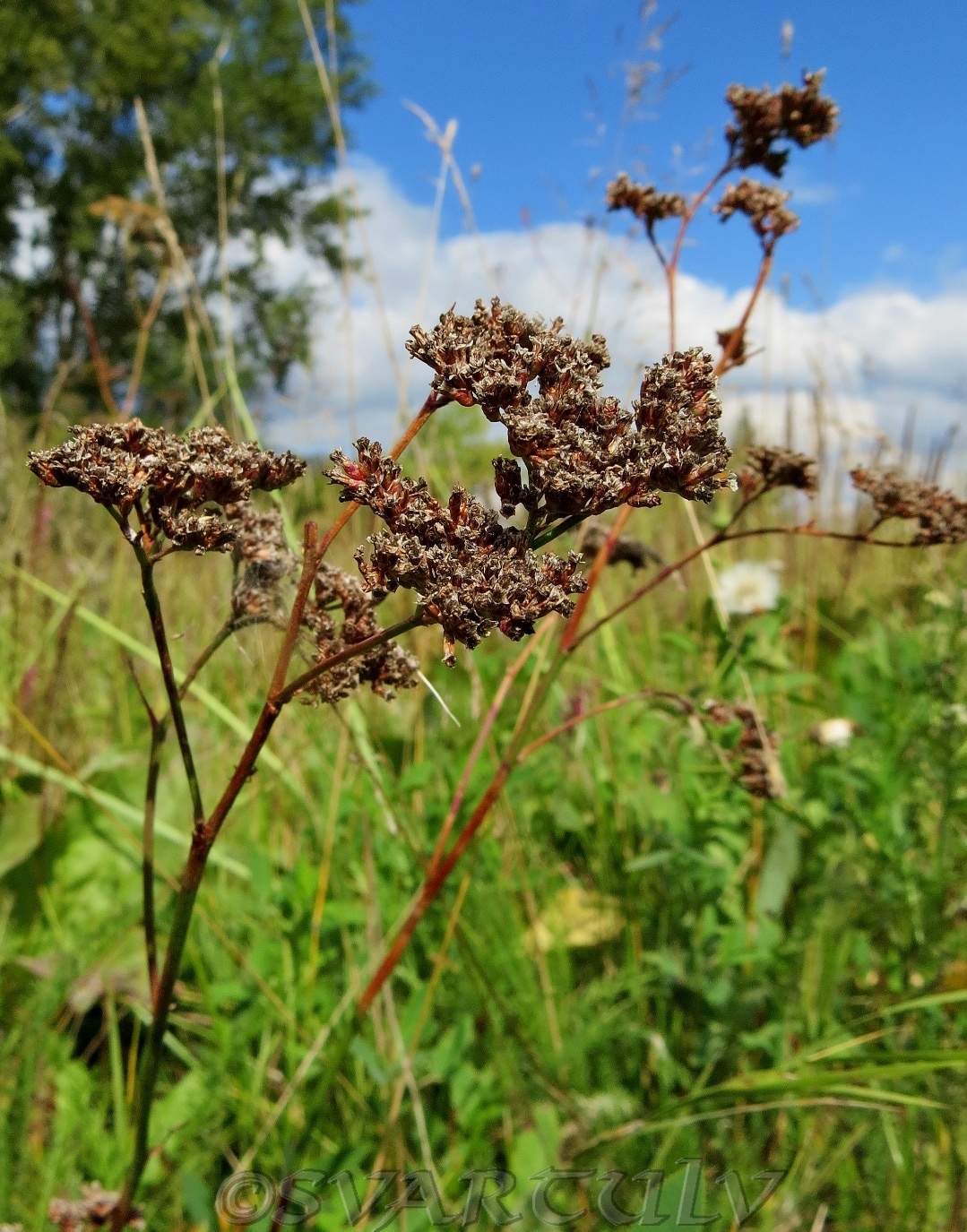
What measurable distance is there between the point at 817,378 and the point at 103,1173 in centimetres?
405

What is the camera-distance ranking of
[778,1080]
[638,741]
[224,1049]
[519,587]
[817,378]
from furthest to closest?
[817,378] < [638,741] < [224,1049] < [778,1080] < [519,587]

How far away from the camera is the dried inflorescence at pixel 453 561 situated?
718 mm

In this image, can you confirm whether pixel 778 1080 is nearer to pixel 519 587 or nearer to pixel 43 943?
pixel 519 587

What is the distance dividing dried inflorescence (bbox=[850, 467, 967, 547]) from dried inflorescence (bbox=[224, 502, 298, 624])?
1001 mm

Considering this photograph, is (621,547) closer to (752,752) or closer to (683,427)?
(752,752)

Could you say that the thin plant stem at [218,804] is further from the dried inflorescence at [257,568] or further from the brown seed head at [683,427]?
the brown seed head at [683,427]

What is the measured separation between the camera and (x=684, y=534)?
17.6ft

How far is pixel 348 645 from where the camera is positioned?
3.32 ft

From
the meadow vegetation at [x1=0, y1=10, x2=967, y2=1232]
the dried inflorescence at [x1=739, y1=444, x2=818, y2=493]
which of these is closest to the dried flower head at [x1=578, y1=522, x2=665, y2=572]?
the meadow vegetation at [x1=0, y1=10, x2=967, y2=1232]

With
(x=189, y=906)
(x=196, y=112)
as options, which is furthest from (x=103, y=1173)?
(x=196, y=112)

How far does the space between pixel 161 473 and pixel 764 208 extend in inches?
51.2

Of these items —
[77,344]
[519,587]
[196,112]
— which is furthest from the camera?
[196,112]

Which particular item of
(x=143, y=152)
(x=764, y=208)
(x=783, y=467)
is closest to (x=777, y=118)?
(x=764, y=208)

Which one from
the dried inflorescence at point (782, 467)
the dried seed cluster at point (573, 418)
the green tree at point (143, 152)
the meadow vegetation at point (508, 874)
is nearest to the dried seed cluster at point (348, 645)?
the meadow vegetation at point (508, 874)
